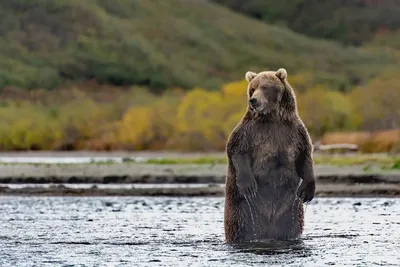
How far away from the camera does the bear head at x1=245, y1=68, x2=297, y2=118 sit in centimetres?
1541

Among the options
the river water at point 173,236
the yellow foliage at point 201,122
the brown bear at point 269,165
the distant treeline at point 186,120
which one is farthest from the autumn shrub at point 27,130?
the brown bear at point 269,165

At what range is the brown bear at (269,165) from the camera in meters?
15.7

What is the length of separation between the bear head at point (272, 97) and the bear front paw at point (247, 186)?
888 mm

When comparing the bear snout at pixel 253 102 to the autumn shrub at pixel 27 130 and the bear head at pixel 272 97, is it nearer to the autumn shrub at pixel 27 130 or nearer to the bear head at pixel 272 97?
the bear head at pixel 272 97

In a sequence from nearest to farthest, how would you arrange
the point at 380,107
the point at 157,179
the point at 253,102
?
the point at 253,102 → the point at 157,179 → the point at 380,107

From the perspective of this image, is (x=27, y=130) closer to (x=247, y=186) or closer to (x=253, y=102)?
(x=247, y=186)

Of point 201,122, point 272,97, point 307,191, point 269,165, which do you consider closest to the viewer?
point 272,97

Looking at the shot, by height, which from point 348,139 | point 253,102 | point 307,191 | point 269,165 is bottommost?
point 348,139

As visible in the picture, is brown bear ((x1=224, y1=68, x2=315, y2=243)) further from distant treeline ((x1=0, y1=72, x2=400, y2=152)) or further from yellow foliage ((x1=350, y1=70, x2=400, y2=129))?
yellow foliage ((x1=350, y1=70, x2=400, y2=129))

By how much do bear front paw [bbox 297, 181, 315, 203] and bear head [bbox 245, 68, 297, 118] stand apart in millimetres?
946

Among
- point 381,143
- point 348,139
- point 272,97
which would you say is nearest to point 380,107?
point 348,139

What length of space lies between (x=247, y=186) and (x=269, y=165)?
1.60 feet

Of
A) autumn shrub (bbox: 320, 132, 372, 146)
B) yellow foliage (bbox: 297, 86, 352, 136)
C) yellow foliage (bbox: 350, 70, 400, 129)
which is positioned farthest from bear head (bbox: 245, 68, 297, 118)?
yellow foliage (bbox: 350, 70, 400, 129)

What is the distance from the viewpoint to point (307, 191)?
15766 millimetres
